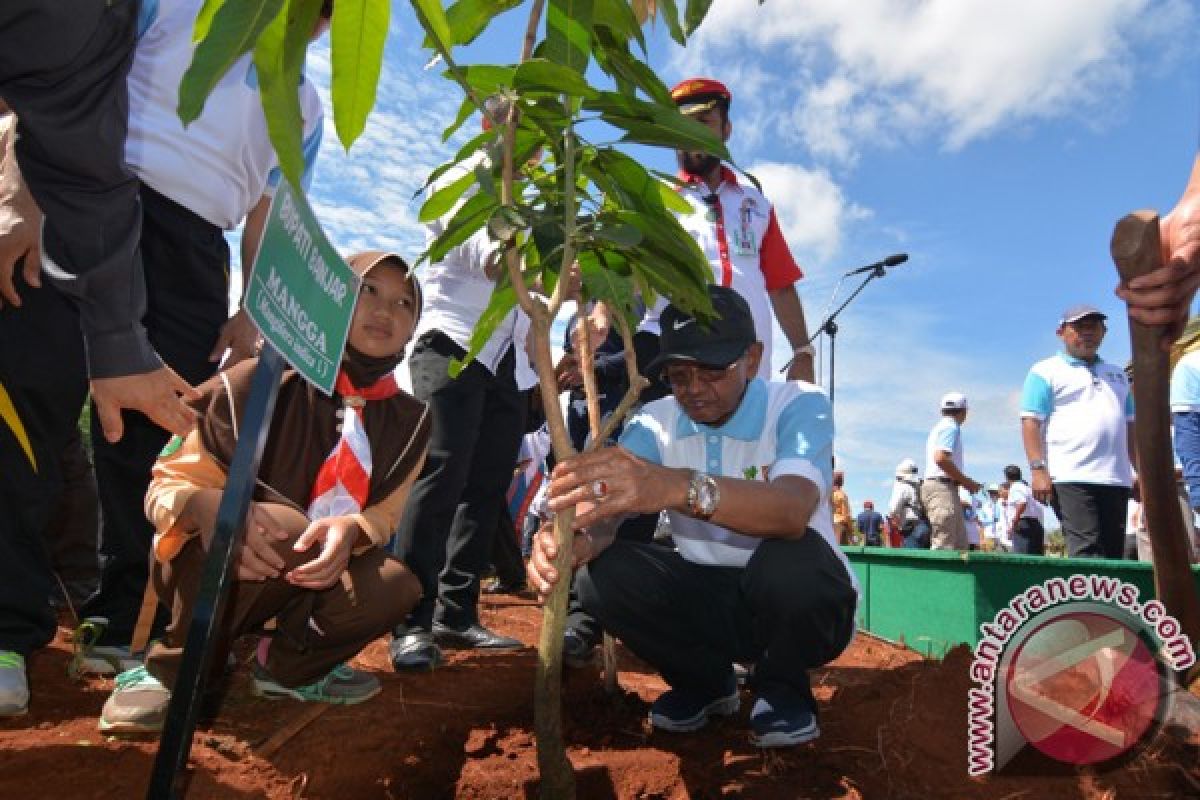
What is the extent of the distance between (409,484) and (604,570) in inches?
25.1

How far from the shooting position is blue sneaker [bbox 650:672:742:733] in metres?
2.23

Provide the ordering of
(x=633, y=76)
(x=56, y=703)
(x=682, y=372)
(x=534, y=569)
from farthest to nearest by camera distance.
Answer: (x=682, y=372), (x=56, y=703), (x=534, y=569), (x=633, y=76)

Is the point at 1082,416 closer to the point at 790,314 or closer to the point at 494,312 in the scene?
the point at 790,314

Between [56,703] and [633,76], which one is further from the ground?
[633,76]

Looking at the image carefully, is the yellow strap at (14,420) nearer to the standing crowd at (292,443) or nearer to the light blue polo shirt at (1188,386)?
the standing crowd at (292,443)

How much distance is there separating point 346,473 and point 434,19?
4.65 ft

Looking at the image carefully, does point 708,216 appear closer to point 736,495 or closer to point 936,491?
point 736,495

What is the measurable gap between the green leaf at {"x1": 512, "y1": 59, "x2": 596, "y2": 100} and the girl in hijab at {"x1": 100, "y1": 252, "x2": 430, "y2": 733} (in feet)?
3.76

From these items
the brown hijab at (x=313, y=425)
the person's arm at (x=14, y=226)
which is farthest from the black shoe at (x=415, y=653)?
the person's arm at (x=14, y=226)

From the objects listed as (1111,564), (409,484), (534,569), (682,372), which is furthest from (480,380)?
Result: (1111,564)

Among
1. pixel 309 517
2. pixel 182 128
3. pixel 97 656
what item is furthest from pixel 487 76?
pixel 97 656

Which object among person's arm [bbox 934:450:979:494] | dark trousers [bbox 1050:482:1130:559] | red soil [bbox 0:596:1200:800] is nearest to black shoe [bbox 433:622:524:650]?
red soil [bbox 0:596:1200:800]

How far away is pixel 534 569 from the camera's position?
1742 mm

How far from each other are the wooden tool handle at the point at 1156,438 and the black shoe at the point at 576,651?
1.78 m
